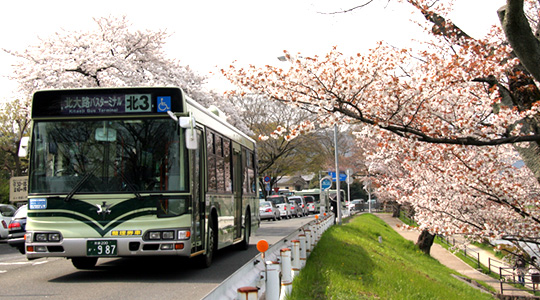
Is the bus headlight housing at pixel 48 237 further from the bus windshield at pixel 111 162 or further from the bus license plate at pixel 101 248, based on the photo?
the bus windshield at pixel 111 162

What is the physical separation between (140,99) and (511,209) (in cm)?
856

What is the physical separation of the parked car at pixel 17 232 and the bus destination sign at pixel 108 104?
7.24 m

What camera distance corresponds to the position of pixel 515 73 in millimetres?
9406

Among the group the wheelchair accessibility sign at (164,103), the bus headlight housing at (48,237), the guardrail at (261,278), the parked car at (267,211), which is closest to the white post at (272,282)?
the guardrail at (261,278)

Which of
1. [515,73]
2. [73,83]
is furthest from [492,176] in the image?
[73,83]

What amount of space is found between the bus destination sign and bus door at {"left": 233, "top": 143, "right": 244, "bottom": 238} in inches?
173

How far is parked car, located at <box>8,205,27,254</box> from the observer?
47.7 feet

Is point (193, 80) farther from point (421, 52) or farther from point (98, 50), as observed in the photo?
point (421, 52)

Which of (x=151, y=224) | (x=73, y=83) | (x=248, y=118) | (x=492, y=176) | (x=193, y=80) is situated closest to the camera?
(x=151, y=224)

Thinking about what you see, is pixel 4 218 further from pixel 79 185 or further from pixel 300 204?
pixel 300 204

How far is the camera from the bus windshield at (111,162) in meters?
8.55

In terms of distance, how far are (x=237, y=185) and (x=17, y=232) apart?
7.77 metres

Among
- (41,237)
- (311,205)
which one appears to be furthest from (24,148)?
(311,205)

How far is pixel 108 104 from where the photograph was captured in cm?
879
